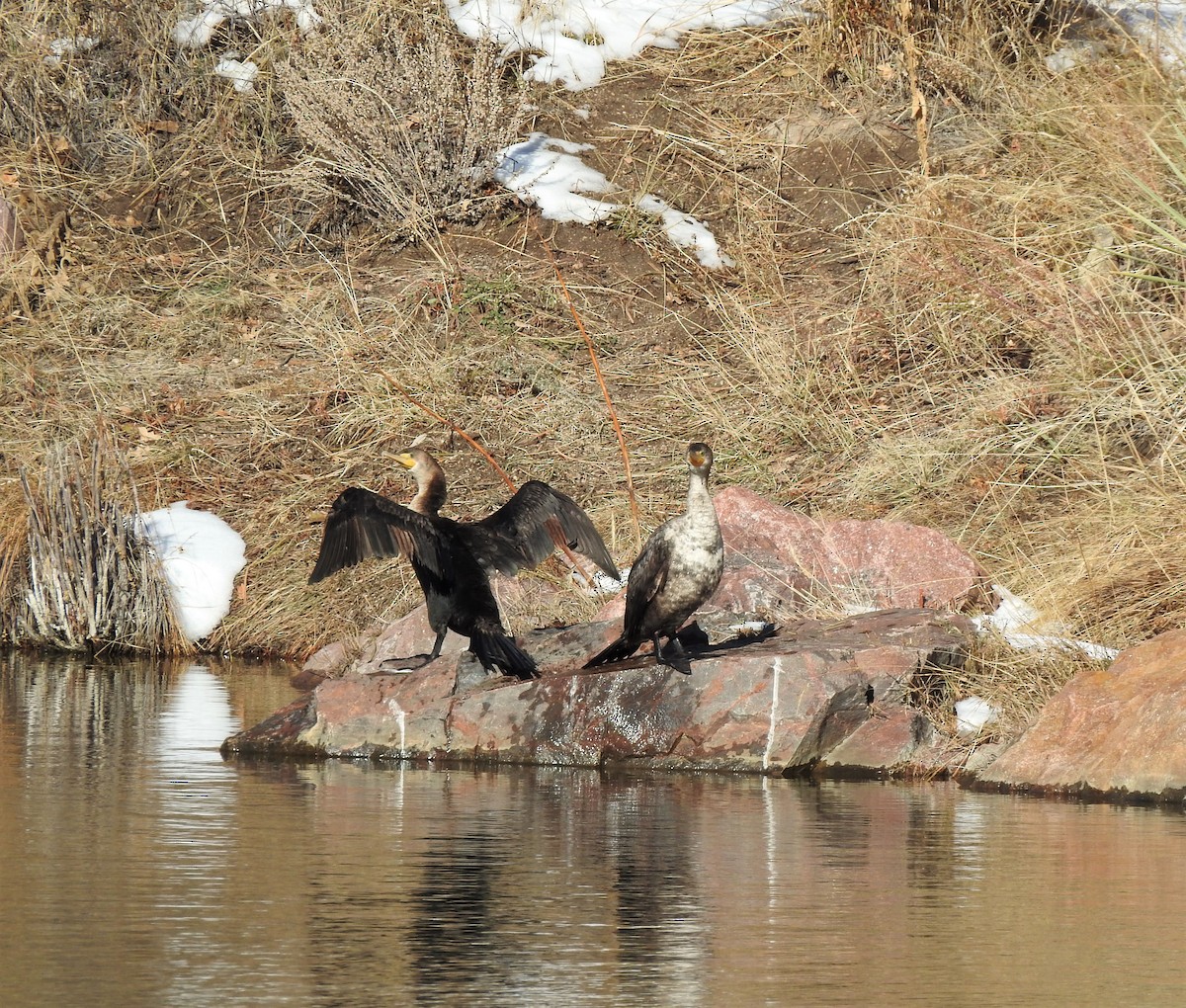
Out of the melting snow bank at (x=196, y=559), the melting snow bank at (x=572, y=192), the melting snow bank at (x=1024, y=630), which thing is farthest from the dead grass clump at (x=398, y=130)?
the melting snow bank at (x=1024, y=630)

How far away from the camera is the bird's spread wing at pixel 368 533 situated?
877 centimetres

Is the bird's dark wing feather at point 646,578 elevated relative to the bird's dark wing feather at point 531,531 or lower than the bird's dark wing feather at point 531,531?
lower

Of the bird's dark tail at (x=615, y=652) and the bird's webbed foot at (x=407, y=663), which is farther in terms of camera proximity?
the bird's webbed foot at (x=407, y=663)

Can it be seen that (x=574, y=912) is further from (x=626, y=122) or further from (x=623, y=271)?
(x=626, y=122)

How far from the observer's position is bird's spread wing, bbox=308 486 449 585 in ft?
28.8

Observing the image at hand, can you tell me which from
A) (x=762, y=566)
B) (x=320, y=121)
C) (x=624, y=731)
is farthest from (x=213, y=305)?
(x=624, y=731)

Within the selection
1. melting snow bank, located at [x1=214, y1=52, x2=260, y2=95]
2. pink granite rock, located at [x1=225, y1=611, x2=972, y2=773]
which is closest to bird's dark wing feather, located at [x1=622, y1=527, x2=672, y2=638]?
pink granite rock, located at [x1=225, y1=611, x2=972, y2=773]

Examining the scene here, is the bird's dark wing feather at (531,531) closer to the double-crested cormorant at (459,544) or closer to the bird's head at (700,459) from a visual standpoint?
the double-crested cormorant at (459,544)

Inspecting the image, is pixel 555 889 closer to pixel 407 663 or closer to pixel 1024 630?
pixel 407 663

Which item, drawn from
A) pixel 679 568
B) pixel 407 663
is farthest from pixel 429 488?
pixel 679 568

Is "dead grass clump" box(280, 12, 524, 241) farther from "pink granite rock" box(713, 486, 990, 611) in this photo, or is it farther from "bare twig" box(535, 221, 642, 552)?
"pink granite rock" box(713, 486, 990, 611)

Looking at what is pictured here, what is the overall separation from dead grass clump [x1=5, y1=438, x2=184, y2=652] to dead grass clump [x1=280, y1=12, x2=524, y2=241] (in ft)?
16.4

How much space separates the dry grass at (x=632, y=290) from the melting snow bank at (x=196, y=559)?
6.2 inches

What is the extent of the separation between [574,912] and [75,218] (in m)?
13.7
